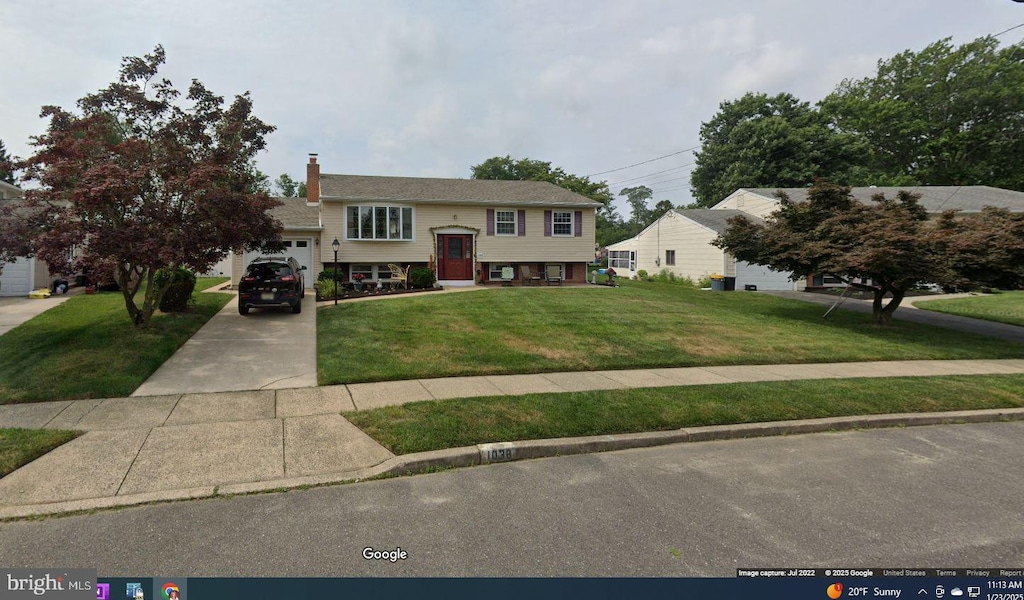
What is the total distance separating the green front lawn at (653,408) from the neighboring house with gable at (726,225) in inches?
651

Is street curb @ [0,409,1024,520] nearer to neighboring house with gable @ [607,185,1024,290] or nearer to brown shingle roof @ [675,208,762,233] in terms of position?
neighboring house with gable @ [607,185,1024,290]

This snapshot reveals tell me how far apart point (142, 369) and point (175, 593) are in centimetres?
652

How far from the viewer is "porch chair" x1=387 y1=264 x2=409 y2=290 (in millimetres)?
20000

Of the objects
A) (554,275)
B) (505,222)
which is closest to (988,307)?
(554,275)

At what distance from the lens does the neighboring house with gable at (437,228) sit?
68.6ft

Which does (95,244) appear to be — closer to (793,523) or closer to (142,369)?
(142,369)

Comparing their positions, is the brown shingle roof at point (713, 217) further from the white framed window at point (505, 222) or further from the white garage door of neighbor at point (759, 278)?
the white framed window at point (505, 222)

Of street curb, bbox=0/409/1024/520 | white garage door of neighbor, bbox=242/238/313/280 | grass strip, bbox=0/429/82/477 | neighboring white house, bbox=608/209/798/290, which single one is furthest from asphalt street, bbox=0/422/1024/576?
white garage door of neighbor, bbox=242/238/313/280

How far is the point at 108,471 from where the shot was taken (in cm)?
466

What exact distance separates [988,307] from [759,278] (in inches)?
342

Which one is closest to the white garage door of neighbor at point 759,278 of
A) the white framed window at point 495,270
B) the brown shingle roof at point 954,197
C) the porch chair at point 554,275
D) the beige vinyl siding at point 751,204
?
the beige vinyl siding at point 751,204

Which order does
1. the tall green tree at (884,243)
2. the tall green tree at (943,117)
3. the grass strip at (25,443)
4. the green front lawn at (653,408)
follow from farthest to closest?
the tall green tree at (943,117) → the tall green tree at (884,243) → the green front lawn at (653,408) → the grass strip at (25,443)

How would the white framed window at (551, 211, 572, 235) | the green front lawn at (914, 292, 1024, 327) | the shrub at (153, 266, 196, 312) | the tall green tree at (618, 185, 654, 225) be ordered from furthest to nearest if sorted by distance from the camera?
the tall green tree at (618, 185, 654, 225) → the white framed window at (551, 211, 572, 235) → the green front lawn at (914, 292, 1024, 327) → the shrub at (153, 266, 196, 312)

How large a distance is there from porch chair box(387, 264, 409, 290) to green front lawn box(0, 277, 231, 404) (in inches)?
307
